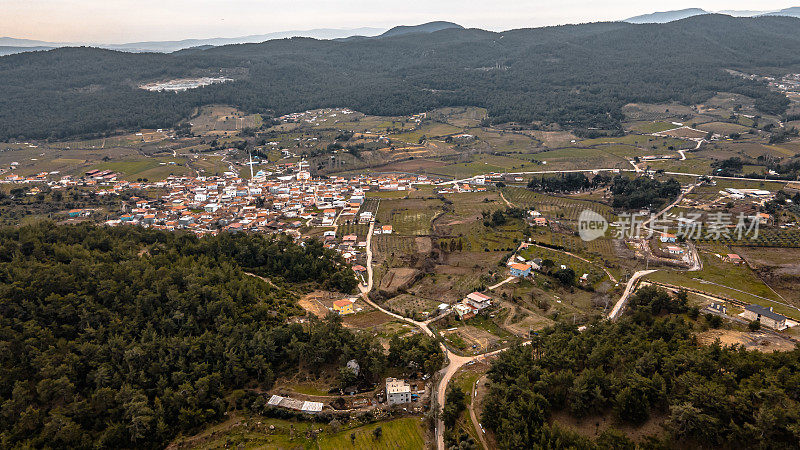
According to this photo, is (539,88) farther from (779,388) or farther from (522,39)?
(779,388)

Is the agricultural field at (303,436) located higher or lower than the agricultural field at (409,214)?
lower

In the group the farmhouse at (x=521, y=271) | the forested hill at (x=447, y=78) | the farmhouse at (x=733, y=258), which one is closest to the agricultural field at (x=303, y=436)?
the farmhouse at (x=521, y=271)

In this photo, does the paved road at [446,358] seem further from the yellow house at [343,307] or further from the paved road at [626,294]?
the paved road at [626,294]

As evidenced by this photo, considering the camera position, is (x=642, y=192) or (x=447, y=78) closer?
(x=642, y=192)

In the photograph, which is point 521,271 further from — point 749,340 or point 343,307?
point 749,340

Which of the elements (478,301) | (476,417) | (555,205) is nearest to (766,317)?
(478,301)

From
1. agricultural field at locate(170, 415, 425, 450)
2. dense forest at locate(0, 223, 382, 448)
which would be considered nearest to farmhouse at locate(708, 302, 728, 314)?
dense forest at locate(0, 223, 382, 448)
